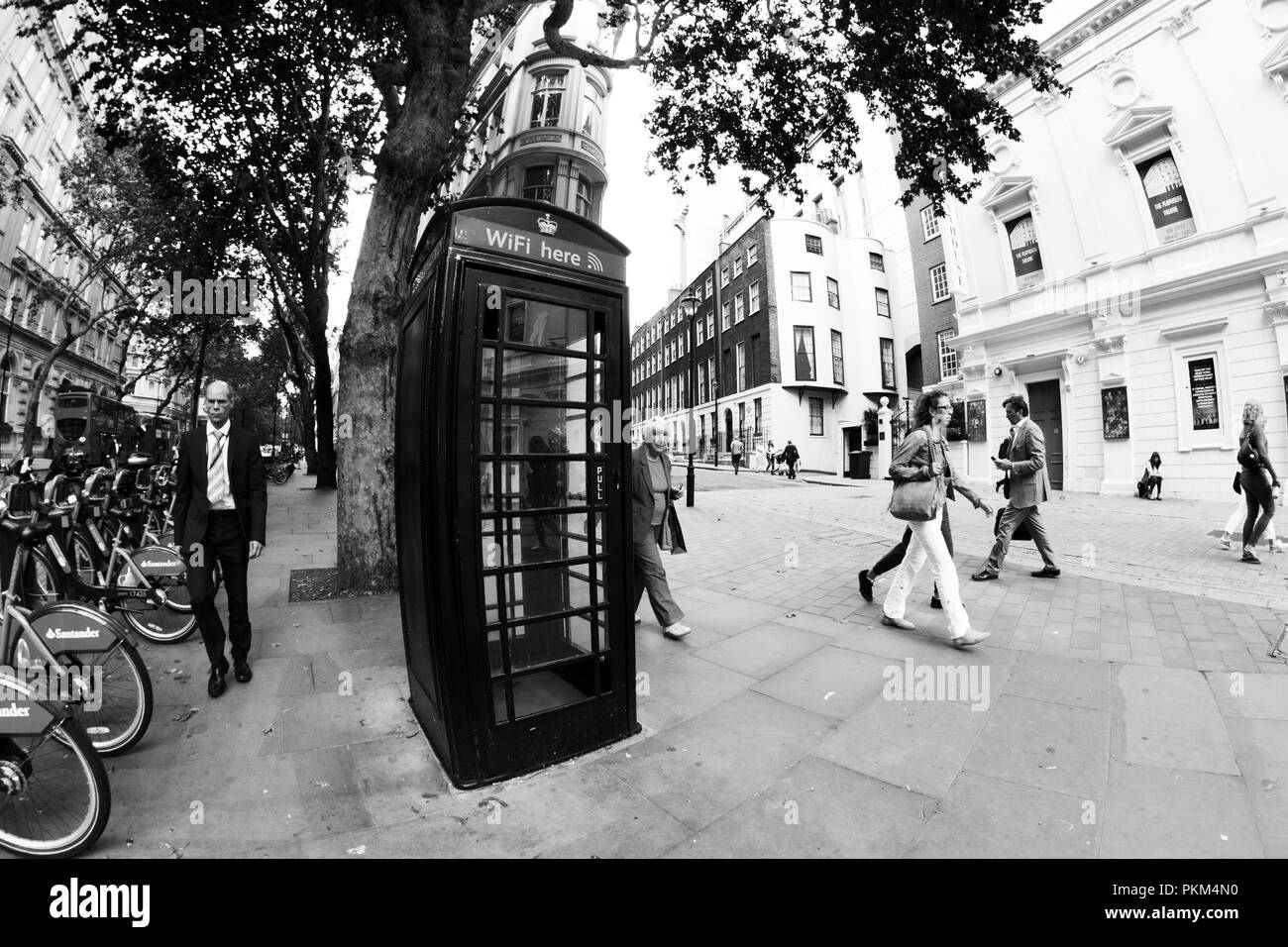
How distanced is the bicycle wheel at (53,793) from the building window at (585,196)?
91.5 feet

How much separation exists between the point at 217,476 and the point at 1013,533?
7845mm

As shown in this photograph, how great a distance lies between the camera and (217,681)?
A: 363 cm

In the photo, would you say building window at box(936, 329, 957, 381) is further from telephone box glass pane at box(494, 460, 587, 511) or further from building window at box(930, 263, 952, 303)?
telephone box glass pane at box(494, 460, 587, 511)

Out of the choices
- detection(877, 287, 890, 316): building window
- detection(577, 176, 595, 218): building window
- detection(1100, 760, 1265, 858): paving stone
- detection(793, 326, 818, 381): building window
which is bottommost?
detection(1100, 760, 1265, 858): paving stone

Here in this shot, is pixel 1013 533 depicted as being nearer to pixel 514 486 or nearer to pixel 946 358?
pixel 514 486

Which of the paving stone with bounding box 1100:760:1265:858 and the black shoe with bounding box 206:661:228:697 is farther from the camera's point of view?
the black shoe with bounding box 206:661:228:697

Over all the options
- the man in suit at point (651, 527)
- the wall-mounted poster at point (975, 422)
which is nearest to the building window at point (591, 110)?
the wall-mounted poster at point (975, 422)

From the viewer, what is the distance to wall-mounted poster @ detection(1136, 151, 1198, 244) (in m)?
15.3

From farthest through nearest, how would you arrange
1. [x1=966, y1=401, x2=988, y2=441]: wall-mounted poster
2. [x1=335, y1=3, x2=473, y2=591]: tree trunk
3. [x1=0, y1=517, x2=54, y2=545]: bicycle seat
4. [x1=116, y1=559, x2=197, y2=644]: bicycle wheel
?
[x1=966, y1=401, x2=988, y2=441]: wall-mounted poster < [x1=335, y1=3, x2=473, y2=591]: tree trunk < [x1=116, y1=559, x2=197, y2=644]: bicycle wheel < [x1=0, y1=517, x2=54, y2=545]: bicycle seat

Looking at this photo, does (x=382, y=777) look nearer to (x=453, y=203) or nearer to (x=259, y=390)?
(x=453, y=203)

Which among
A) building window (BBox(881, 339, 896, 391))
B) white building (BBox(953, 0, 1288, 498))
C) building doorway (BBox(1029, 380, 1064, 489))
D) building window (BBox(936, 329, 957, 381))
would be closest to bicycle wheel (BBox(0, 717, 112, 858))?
white building (BBox(953, 0, 1288, 498))

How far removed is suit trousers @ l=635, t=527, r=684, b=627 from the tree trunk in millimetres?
2888
